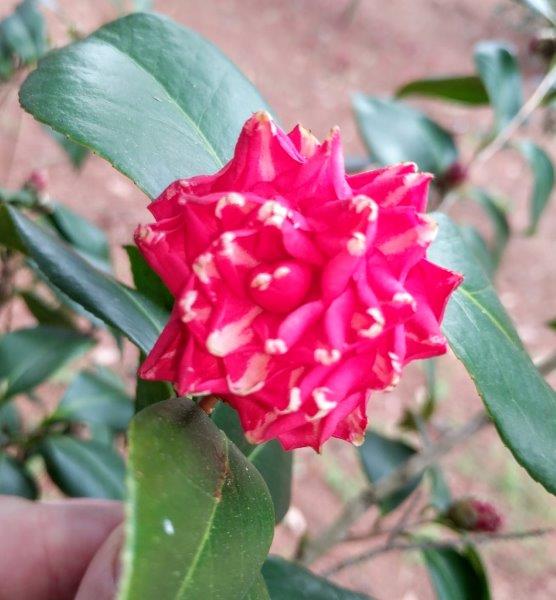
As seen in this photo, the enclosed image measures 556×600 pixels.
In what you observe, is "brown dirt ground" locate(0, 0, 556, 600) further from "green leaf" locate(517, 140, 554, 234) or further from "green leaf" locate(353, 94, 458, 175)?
"green leaf" locate(353, 94, 458, 175)

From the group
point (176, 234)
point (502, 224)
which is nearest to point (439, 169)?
point (502, 224)

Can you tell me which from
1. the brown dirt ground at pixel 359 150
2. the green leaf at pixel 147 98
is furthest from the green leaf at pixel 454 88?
the green leaf at pixel 147 98

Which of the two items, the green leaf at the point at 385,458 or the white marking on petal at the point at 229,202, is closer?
the white marking on petal at the point at 229,202

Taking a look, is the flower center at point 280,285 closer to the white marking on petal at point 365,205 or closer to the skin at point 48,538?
the white marking on petal at point 365,205

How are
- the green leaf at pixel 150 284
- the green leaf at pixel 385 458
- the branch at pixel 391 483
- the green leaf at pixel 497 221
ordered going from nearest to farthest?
the green leaf at pixel 150 284
the branch at pixel 391 483
the green leaf at pixel 385 458
the green leaf at pixel 497 221

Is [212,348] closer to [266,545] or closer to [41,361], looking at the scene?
[266,545]

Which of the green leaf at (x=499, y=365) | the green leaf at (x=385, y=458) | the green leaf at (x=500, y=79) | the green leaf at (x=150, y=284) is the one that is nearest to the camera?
the green leaf at (x=499, y=365)

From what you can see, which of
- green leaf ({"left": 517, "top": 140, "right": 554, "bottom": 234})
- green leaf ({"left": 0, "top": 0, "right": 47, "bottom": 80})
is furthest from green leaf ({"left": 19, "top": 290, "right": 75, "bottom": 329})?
green leaf ({"left": 517, "top": 140, "right": 554, "bottom": 234})
